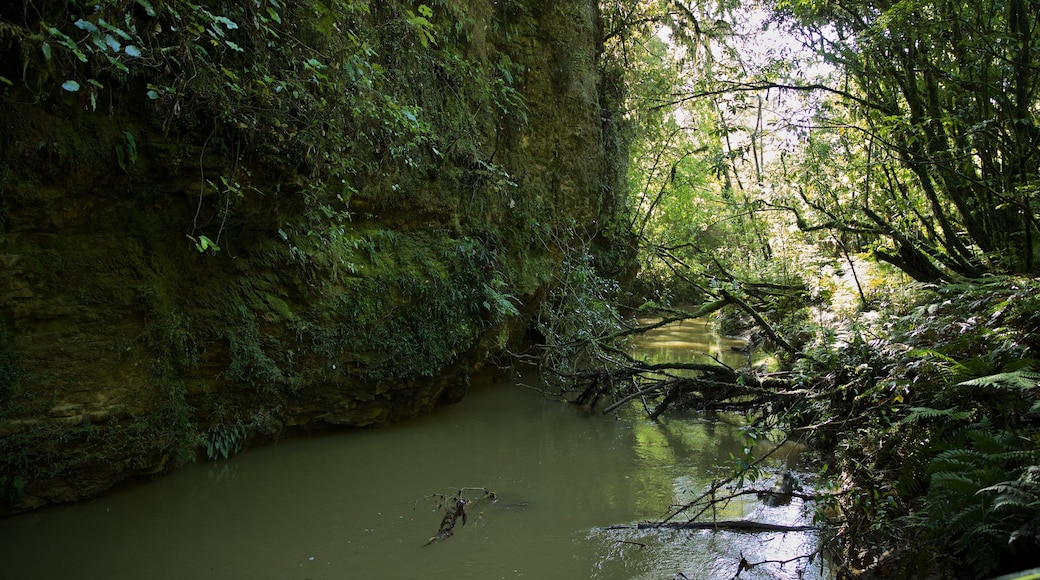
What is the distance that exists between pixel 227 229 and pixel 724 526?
5.05 meters

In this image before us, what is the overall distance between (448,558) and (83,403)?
3.15 metres

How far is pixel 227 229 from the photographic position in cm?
534

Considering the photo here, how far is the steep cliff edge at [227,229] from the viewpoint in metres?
4.08

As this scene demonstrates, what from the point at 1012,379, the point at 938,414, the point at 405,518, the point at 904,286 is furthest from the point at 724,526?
the point at 904,286

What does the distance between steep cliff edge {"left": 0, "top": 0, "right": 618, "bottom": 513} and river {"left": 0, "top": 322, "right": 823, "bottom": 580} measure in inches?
17.3

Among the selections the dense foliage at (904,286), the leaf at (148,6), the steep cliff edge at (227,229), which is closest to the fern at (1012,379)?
the dense foliage at (904,286)

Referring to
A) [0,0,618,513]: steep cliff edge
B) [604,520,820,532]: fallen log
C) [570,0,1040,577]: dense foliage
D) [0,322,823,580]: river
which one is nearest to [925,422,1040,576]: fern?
[570,0,1040,577]: dense foliage

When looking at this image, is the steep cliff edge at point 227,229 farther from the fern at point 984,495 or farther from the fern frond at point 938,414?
the fern at point 984,495

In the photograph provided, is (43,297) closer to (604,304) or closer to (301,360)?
(301,360)

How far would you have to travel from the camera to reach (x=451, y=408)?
27.1ft

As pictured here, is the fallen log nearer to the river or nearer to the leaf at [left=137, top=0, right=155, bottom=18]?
the river

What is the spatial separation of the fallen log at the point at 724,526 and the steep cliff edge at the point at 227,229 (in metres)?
3.37

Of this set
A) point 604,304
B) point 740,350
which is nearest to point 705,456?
point 604,304

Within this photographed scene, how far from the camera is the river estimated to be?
3840 mm
